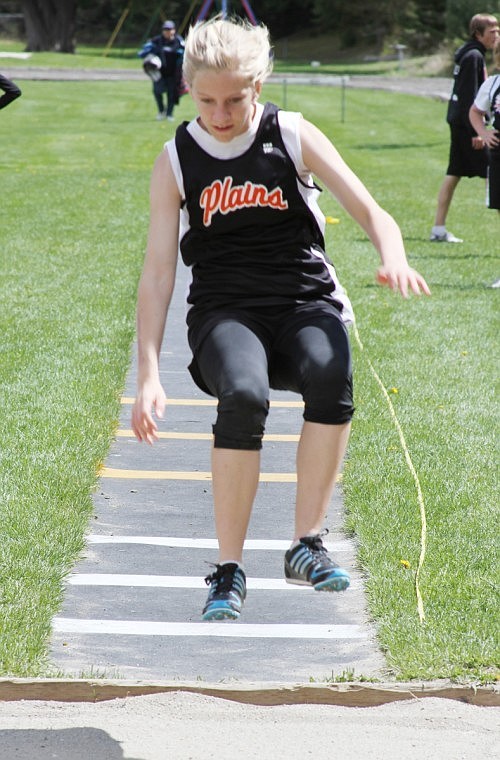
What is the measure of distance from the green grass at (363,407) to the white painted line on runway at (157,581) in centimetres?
13

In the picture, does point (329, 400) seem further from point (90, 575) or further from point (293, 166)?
point (90, 575)

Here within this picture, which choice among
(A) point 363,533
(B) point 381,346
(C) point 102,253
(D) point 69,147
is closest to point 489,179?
(B) point 381,346

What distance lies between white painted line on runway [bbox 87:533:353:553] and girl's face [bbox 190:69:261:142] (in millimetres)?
2109

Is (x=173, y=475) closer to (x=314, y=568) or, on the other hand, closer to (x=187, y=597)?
(x=187, y=597)

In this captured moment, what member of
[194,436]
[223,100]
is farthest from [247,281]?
[194,436]

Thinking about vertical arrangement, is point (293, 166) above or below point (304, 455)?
above

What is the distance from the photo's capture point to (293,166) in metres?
4.19

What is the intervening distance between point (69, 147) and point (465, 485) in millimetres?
20093

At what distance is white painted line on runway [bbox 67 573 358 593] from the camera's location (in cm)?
512

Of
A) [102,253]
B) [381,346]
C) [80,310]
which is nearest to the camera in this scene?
[381,346]

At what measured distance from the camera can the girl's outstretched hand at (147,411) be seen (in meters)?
3.86

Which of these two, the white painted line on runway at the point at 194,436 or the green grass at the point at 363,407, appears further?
the white painted line on runway at the point at 194,436

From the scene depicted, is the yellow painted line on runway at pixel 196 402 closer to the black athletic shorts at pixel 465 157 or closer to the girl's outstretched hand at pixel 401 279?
the girl's outstretched hand at pixel 401 279

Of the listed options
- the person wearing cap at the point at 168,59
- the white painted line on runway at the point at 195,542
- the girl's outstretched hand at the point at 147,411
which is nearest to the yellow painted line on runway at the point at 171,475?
the white painted line on runway at the point at 195,542
